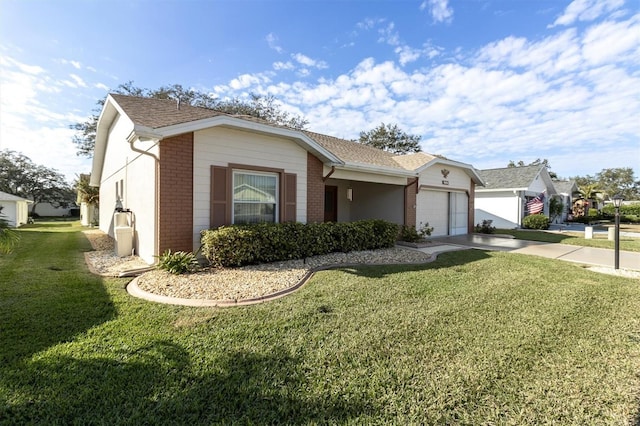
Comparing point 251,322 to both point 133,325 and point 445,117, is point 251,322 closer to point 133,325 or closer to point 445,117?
point 133,325

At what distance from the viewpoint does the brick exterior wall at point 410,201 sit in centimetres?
1314

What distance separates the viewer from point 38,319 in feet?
13.3

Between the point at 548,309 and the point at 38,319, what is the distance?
797 cm

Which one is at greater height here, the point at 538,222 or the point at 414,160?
the point at 414,160

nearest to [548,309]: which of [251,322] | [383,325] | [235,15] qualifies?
[383,325]

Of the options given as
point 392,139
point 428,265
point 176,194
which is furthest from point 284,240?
point 392,139

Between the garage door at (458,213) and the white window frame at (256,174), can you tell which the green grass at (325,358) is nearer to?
the white window frame at (256,174)

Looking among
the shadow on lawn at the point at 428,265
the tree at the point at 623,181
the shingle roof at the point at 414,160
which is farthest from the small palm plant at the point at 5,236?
the tree at the point at 623,181

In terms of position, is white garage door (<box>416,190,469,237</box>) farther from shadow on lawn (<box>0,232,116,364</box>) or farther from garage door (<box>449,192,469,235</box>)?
shadow on lawn (<box>0,232,116,364</box>)

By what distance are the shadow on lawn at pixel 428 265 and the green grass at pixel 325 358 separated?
1268mm

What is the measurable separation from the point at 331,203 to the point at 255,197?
677 centimetres

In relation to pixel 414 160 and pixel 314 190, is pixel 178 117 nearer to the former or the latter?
pixel 314 190

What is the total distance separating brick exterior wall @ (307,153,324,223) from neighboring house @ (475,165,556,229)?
53.9ft

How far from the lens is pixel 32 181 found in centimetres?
4444
